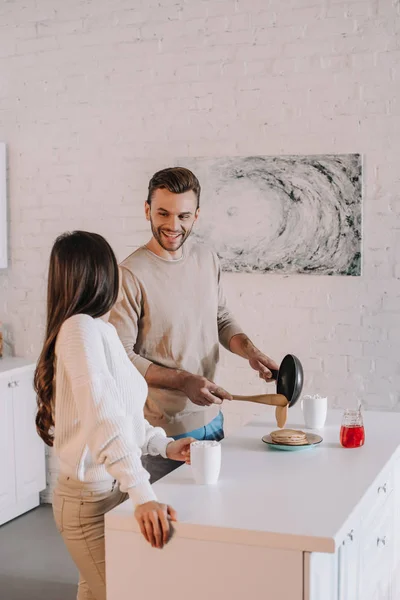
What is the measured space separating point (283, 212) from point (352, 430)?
6.04 feet

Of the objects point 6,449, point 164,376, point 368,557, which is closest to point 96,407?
point 164,376

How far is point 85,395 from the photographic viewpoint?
1956 mm

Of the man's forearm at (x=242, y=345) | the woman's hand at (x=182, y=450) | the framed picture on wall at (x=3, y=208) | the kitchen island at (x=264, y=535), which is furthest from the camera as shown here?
the framed picture on wall at (x=3, y=208)

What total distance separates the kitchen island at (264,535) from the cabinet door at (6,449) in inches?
86.4

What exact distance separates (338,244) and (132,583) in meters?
2.48

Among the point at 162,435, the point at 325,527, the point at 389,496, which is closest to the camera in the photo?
the point at 325,527

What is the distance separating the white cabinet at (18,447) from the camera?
4.36 m

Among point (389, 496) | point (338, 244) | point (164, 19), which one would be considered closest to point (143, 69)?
point (164, 19)

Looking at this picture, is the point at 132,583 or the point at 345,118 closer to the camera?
the point at 132,583

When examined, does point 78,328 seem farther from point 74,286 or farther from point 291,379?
point 291,379

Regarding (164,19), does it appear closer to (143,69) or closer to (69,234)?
(143,69)

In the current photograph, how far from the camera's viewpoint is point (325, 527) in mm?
1843

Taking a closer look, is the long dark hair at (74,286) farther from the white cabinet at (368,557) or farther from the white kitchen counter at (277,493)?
the white cabinet at (368,557)

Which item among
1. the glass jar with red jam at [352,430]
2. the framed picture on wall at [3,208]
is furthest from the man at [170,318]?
the framed picture on wall at [3,208]
